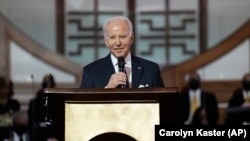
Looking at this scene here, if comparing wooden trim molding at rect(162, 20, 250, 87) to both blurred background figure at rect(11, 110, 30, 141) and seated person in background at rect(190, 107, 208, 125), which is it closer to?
seated person in background at rect(190, 107, 208, 125)

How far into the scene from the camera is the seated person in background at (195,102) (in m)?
5.99

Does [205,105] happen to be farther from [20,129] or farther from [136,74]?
[136,74]

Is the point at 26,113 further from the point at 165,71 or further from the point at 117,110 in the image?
the point at 117,110

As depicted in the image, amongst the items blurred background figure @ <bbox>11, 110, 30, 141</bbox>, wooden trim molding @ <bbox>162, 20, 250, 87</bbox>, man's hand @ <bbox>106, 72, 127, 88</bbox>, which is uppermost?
man's hand @ <bbox>106, 72, 127, 88</bbox>

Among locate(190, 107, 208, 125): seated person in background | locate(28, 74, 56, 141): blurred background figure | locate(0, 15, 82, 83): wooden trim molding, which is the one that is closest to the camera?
locate(28, 74, 56, 141): blurred background figure

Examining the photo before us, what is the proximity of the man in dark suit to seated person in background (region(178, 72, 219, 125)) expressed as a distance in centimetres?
312

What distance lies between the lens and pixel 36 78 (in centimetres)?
666

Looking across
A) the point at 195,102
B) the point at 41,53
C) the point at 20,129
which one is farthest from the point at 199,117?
the point at 41,53

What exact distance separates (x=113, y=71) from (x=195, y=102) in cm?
346

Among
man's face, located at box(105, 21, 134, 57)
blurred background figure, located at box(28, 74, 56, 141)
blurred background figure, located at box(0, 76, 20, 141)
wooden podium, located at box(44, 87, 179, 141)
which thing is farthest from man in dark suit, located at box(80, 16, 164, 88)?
blurred background figure, located at box(0, 76, 20, 141)

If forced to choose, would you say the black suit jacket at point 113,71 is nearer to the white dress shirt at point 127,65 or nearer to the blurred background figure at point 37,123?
the white dress shirt at point 127,65

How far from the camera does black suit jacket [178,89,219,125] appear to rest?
19.7 ft

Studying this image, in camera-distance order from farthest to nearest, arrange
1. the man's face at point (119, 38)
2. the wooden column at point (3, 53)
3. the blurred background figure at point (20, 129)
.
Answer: the wooden column at point (3, 53)
the blurred background figure at point (20, 129)
the man's face at point (119, 38)

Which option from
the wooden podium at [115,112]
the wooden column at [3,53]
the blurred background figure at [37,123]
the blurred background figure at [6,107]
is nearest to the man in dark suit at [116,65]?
the wooden podium at [115,112]
